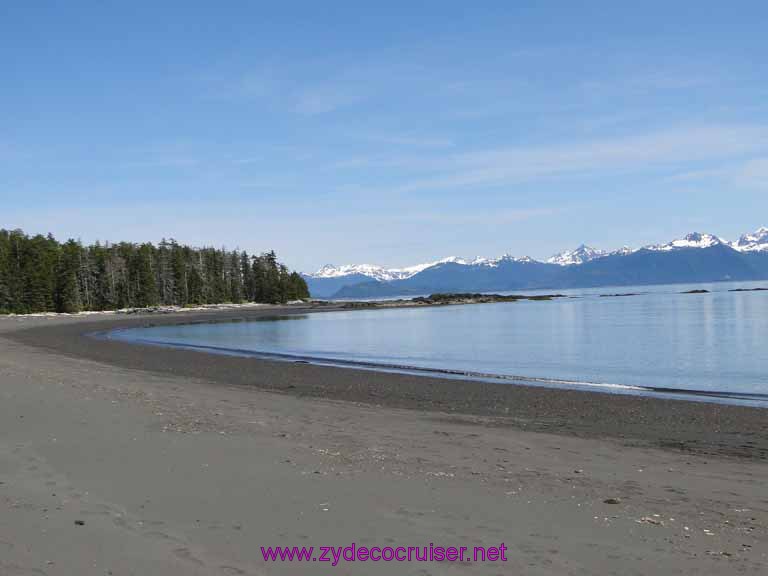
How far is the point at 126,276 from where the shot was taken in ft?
388

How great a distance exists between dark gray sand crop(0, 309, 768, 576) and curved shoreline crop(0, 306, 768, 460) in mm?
146

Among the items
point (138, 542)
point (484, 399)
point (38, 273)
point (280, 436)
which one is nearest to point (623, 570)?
point (138, 542)

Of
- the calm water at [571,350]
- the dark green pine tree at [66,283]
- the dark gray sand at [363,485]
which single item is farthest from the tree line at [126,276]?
the dark gray sand at [363,485]

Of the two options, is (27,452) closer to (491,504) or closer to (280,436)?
(280,436)

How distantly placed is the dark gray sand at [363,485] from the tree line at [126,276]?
91.6 metres

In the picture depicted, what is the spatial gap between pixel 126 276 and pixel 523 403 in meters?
112

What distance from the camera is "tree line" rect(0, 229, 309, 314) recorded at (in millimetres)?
Answer: 97812

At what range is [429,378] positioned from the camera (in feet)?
87.0

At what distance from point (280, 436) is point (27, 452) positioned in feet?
13.9

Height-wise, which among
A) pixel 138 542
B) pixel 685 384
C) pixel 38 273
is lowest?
pixel 685 384

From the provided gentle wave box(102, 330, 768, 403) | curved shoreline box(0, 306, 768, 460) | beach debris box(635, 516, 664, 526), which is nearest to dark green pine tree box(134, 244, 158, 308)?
gentle wave box(102, 330, 768, 403)

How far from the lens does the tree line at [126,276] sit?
97.8 metres

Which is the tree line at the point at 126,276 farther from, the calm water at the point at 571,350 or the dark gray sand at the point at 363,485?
the dark gray sand at the point at 363,485

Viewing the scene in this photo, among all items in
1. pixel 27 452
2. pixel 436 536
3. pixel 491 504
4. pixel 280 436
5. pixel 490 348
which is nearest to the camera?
pixel 436 536
